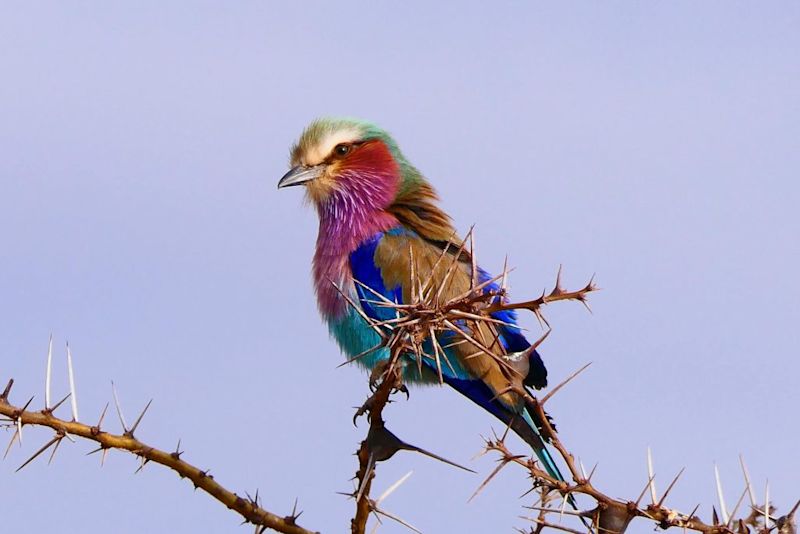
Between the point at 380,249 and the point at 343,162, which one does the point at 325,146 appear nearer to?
the point at 343,162

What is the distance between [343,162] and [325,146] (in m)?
0.14

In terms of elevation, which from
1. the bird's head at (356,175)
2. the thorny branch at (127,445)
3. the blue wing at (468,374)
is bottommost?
the thorny branch at (127,445)

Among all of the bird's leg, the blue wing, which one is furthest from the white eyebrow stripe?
the bird's leg

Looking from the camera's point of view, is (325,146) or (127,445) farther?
(325,146)

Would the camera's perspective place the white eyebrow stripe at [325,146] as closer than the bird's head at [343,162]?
No

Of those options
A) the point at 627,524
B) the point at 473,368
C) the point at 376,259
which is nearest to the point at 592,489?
the point at 627,524

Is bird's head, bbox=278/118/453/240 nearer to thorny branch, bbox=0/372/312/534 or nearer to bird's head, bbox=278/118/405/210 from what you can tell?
bird's head, bbox=278/118/405/210

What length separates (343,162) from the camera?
6.71 meters

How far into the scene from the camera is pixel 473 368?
545 centimetres

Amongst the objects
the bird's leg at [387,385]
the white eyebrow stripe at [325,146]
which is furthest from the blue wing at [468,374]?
the bird's leg at [387,385]

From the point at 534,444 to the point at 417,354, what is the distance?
2540 millimetres

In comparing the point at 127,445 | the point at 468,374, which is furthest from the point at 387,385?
the point at 468,374

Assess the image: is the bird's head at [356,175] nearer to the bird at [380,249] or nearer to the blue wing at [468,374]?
the bird at [380,249]

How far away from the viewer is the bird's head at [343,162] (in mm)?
6551
